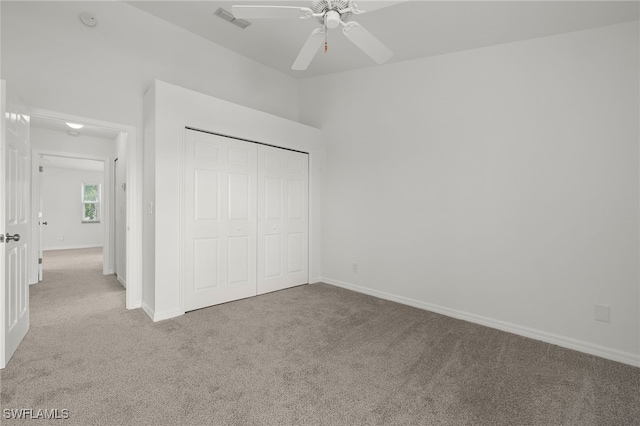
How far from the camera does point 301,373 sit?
2051 mm

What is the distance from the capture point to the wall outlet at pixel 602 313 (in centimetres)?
244

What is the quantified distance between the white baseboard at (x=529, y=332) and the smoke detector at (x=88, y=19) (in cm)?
418

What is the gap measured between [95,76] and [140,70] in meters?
0.43

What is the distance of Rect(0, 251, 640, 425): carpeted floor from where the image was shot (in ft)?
5.48

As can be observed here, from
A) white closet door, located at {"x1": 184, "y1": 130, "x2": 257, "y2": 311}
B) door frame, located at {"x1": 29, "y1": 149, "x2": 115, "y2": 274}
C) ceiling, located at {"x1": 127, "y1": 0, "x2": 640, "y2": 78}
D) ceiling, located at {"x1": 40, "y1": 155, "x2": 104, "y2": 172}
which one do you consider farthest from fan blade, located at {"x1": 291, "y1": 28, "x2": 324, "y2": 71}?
ceiling, located at {"x1": 40, "y1": 155, "x2": 104, "y2": 172}

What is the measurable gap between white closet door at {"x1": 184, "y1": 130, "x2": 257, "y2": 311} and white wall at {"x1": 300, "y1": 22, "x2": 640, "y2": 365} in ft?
4.56

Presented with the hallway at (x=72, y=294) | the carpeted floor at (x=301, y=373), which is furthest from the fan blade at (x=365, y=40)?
the hallway at (x=72, y=294)

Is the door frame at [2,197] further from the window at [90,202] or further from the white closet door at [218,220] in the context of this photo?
the window at [90,202]

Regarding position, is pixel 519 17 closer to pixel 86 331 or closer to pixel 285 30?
pixel 285 30

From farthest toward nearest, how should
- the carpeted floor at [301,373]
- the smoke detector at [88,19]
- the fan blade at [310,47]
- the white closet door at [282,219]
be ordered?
the white closet door at [282,219] → the smoke detector at [88,19] → the fan blade at [310,47] → the carpeted floor at [301,373]

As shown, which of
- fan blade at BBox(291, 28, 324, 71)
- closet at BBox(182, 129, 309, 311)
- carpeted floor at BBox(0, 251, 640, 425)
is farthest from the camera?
closet at BBox(182, 129, 309, 311)

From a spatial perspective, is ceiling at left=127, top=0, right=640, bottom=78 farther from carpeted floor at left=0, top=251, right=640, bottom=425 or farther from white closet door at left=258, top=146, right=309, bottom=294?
carpeted floor at left=0, top=251, right=640, bottom=425

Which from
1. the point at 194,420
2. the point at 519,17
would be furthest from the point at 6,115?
the point at 519,17

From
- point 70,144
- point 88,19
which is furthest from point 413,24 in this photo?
point 70,144
